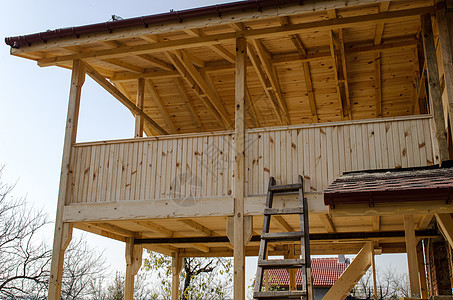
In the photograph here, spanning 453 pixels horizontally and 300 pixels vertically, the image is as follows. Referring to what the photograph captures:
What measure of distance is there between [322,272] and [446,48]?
26504 millimetres

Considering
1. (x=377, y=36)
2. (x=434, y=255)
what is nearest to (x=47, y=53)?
(x=377, y=36)

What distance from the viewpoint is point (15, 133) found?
30469 mm

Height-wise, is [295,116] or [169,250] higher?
[295,116]

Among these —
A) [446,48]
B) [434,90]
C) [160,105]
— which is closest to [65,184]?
[160,105]

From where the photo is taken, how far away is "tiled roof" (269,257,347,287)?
95.1ft

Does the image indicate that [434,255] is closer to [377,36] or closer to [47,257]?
[377,36]

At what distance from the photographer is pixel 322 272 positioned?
1249 inches

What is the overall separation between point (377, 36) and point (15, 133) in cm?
2654

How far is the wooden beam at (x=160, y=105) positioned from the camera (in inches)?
488

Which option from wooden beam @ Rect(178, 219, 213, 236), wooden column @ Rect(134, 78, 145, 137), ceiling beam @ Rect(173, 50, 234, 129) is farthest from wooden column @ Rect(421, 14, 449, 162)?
wooden column @ Rect(134, 78, 145, 137)

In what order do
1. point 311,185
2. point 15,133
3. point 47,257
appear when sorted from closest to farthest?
point 311,185, point 47,257, point 15,133

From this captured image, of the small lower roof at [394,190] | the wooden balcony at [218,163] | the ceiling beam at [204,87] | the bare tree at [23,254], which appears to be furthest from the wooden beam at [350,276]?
the bare tree at [23,254]

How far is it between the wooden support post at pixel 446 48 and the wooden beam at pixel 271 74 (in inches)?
122

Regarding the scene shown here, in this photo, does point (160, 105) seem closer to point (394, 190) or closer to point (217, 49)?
point (217, 49)
